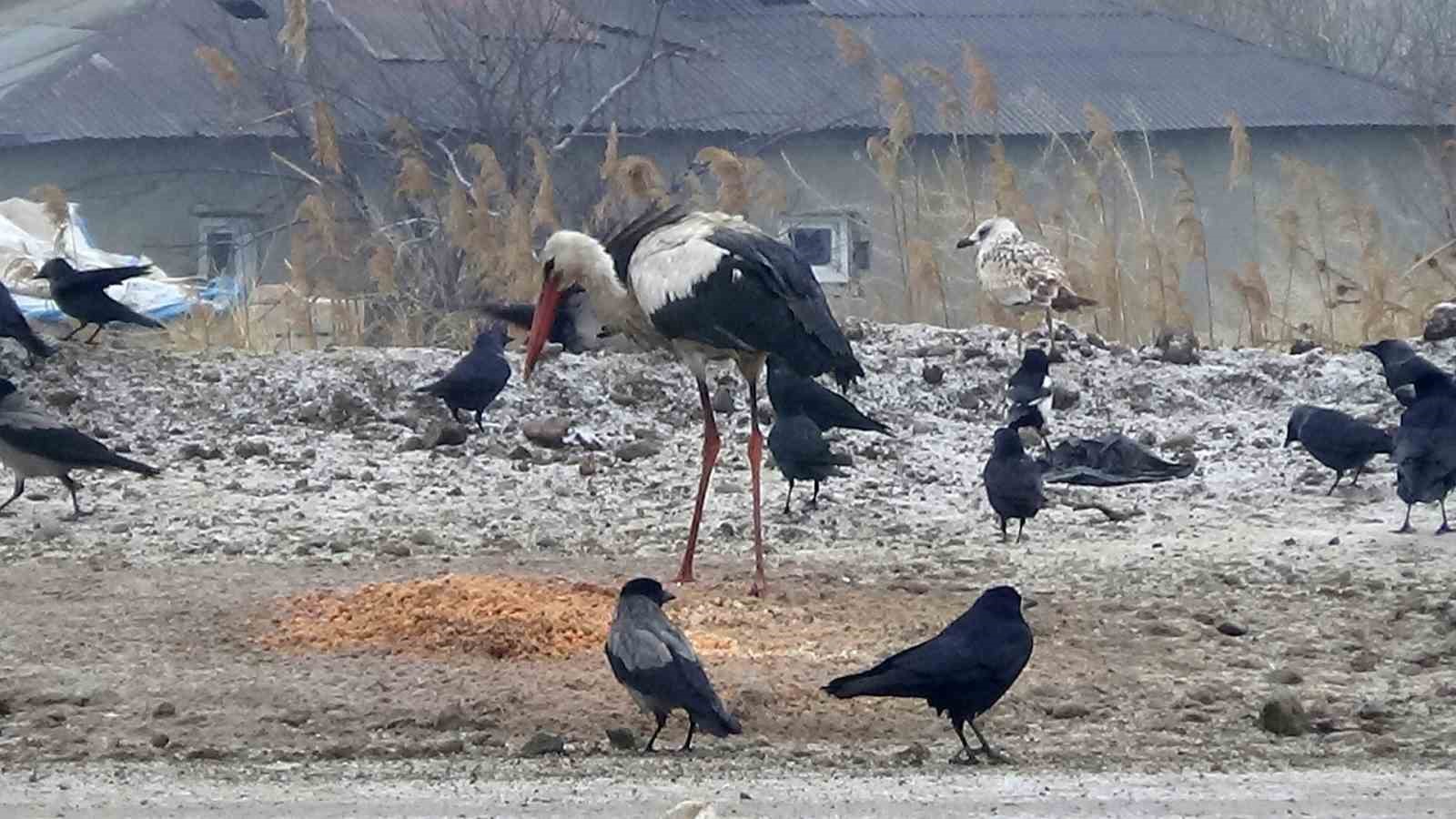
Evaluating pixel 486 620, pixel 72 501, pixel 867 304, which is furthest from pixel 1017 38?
pixel 486 620

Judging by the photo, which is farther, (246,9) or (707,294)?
(246,9)

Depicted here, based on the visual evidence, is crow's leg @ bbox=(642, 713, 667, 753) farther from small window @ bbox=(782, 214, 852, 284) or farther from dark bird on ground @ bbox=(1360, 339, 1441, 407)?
small window @ bbox=(782, 214, 852, 284)

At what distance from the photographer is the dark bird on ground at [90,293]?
15.0 m

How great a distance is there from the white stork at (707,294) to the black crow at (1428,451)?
8.65 ft

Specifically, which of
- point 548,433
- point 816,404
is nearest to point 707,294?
point 816,404

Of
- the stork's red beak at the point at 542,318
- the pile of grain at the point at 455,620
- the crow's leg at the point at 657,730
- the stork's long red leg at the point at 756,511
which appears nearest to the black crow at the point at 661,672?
the crow's leg at the point at 657,730

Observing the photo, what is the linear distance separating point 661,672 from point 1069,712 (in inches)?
61.6

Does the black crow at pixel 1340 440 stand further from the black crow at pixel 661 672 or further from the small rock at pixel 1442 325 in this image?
the black crow at pixel 661 672

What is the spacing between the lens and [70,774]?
25.3 ft

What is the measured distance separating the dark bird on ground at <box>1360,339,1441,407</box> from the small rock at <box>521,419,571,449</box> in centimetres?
455

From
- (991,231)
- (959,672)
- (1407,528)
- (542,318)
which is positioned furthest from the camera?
(991,231)

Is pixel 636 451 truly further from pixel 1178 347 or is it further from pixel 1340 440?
pixel 1340 440

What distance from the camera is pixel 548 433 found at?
14.0 metres

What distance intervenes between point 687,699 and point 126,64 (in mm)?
22276
